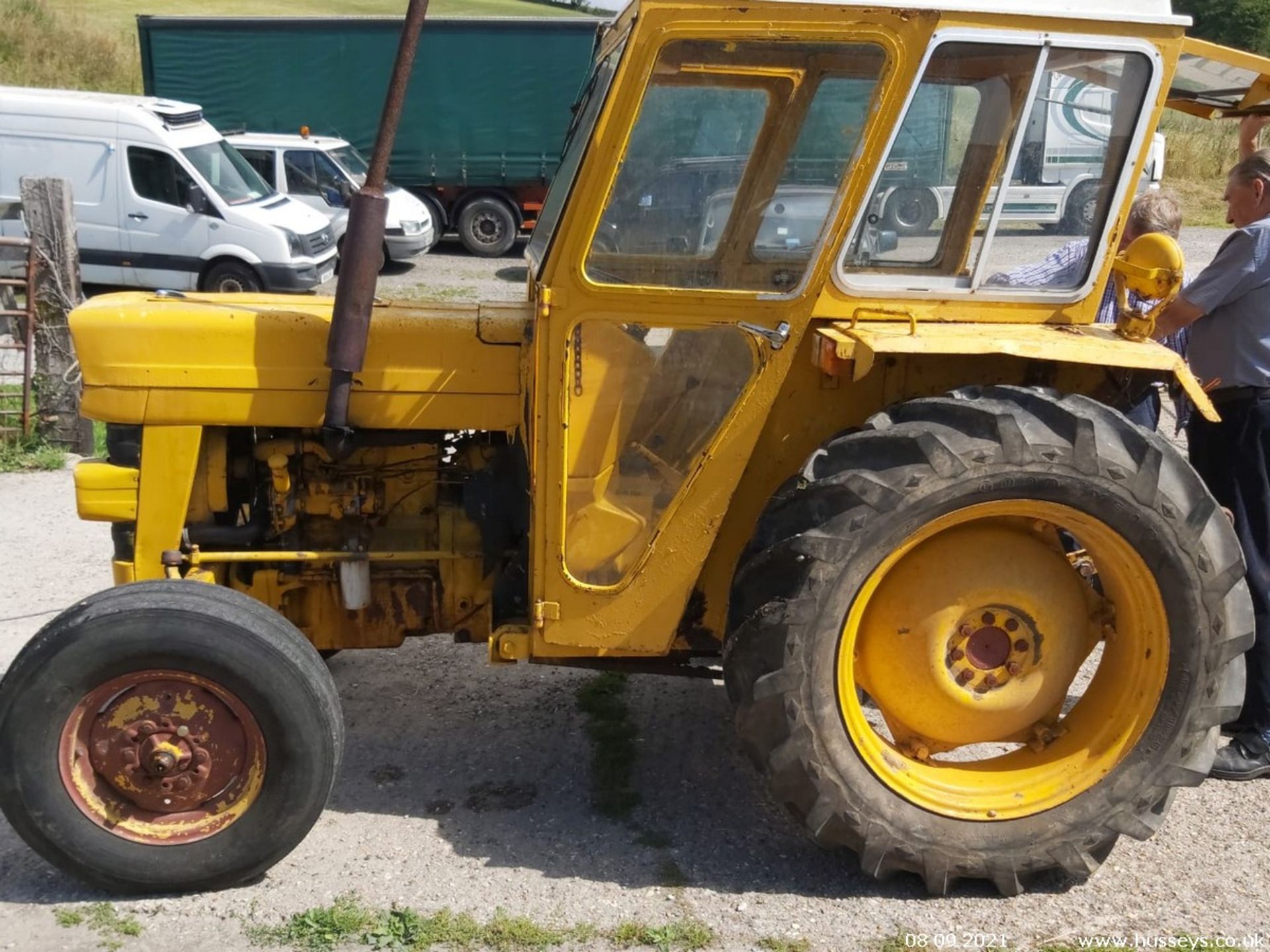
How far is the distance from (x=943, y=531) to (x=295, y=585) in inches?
82.1

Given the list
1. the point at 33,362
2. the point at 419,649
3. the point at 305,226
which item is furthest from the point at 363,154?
the point at 419,649

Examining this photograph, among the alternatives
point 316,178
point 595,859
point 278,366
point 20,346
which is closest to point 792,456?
point 595,859

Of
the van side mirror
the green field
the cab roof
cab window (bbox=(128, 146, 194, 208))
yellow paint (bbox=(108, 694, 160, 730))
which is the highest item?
the green field

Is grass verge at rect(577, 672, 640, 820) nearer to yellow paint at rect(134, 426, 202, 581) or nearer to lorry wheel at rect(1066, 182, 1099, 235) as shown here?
yellow paint at rect(134, 426, 202, 581)

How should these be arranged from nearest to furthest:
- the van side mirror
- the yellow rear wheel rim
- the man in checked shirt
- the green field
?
the yellow rear wheel rim, the man in checked shirt, the van side mirror, the green field

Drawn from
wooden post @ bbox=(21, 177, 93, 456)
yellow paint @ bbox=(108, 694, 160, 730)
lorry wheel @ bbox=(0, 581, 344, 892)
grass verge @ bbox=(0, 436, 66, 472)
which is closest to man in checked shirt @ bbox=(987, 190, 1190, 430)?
lorry wheel @ bbox=(0, 581, 344, 892)

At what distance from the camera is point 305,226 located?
1256 centimetres

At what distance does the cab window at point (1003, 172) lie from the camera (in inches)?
118

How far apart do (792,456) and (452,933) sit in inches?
64.7

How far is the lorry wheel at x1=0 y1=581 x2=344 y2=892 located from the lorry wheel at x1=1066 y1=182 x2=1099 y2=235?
248 centimetres

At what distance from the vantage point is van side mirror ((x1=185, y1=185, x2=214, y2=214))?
38.5 feet

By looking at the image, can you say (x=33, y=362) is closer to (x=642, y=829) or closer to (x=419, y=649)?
(x=419, y=649)

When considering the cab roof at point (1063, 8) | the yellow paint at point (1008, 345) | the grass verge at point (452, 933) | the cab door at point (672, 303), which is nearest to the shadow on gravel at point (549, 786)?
the grass verge at point (452, 933)

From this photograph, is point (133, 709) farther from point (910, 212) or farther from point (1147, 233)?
point (1147, 233)
